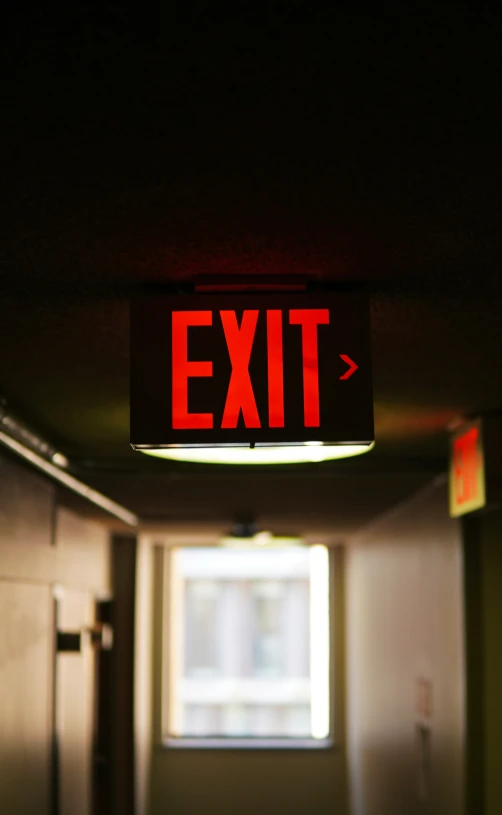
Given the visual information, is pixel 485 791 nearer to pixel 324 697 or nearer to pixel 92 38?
pixel 92 38

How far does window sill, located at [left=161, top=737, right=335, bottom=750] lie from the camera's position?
1098cm

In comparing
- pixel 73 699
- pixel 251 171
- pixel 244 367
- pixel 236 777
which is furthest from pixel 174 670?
pixel 251 171

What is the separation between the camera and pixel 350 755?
425 inches

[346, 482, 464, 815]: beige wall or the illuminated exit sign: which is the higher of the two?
the illuminated exit sign

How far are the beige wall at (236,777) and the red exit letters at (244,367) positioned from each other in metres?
8.37

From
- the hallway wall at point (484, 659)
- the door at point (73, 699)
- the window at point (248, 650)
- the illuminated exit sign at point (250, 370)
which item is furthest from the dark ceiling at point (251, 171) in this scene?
the window at point (248, 650)

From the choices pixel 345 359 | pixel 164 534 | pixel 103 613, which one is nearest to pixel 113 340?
pixel 345 359

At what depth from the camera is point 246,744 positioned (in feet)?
36.1

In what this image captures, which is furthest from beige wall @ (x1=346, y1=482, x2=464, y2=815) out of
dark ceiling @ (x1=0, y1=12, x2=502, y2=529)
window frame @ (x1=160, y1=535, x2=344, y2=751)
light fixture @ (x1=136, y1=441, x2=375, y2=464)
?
light fixture @ (x1=136, y1=441, x2=375, y2=464)

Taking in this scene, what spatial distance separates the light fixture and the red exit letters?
0.23 ft

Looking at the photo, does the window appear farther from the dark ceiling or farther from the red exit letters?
the red exit letters

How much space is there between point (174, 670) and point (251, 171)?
962cm

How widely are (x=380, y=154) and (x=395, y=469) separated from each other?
155 inches

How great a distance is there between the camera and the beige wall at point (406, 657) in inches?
214
